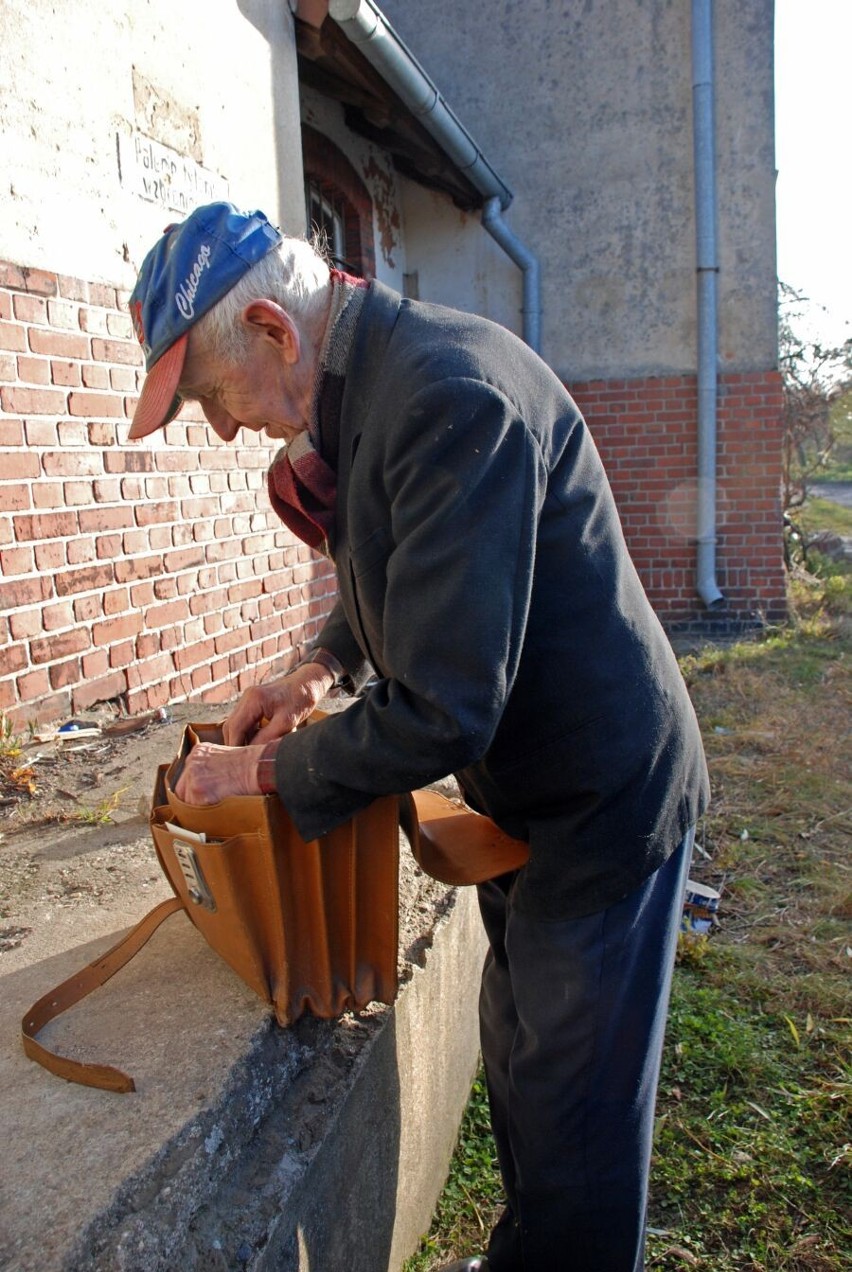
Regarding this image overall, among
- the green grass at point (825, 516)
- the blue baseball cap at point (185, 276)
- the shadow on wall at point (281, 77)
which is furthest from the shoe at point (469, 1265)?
the green grass at point (825, 516)

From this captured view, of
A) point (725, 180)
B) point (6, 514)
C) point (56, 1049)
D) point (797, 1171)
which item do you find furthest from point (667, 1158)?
point (725, 180)

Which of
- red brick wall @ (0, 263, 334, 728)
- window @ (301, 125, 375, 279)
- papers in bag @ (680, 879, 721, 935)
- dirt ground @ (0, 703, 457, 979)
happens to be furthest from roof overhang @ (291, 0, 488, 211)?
papers in bag @ (680, 879, 721, 935)

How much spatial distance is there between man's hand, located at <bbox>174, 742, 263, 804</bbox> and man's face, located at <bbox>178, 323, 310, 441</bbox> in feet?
1.82

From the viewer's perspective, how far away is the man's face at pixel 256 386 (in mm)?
1554

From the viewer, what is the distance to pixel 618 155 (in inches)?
292

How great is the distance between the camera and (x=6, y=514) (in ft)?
10.1

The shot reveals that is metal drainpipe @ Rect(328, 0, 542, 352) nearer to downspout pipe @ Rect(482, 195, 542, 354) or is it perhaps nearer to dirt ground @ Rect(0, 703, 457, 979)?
downspout pipe @ Rect(482, 195, 542, 354)

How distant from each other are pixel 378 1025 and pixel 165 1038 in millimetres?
413

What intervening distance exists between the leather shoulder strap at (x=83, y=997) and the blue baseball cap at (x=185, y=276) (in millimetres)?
979

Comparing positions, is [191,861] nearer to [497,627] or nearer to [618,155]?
[497,627]

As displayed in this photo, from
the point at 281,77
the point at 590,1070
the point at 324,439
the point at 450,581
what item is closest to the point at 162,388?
the point at 324,439

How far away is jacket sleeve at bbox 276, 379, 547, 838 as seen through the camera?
1275mm

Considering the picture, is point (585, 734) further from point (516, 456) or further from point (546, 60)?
point (546, 60)

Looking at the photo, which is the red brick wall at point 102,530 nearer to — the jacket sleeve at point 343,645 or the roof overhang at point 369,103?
the jacket sleeve at point 343,645
